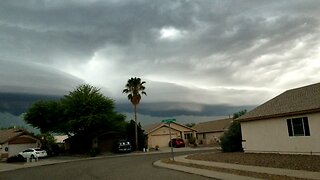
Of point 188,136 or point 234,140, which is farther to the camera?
point 188,136

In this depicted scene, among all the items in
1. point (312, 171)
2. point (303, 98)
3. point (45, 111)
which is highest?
point (45, 111)

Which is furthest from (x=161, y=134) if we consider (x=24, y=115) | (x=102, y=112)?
(x=24, y=115)

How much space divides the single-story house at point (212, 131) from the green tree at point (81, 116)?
17430 mm

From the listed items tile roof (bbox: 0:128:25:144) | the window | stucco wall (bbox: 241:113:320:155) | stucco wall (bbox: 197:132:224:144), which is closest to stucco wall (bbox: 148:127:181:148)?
Answer: the window

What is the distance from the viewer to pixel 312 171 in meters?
15.8

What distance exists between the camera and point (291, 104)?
25797 millimetres

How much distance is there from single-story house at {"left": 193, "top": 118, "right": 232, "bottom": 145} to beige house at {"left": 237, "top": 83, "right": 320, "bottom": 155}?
34677 millimetres

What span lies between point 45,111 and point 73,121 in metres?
9.38

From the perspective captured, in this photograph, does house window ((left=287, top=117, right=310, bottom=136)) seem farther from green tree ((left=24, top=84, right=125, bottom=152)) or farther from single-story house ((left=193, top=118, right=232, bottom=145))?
single-story house ((left=193, top=118, right=232, bottom=145))

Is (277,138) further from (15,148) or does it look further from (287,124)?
(15,148)

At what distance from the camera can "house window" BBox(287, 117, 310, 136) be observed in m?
23.4

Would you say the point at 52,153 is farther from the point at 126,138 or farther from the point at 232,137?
the point at 232,137

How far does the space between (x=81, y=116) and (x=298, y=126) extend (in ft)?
109

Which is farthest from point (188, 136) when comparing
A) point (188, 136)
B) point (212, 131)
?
point (212, 131)
